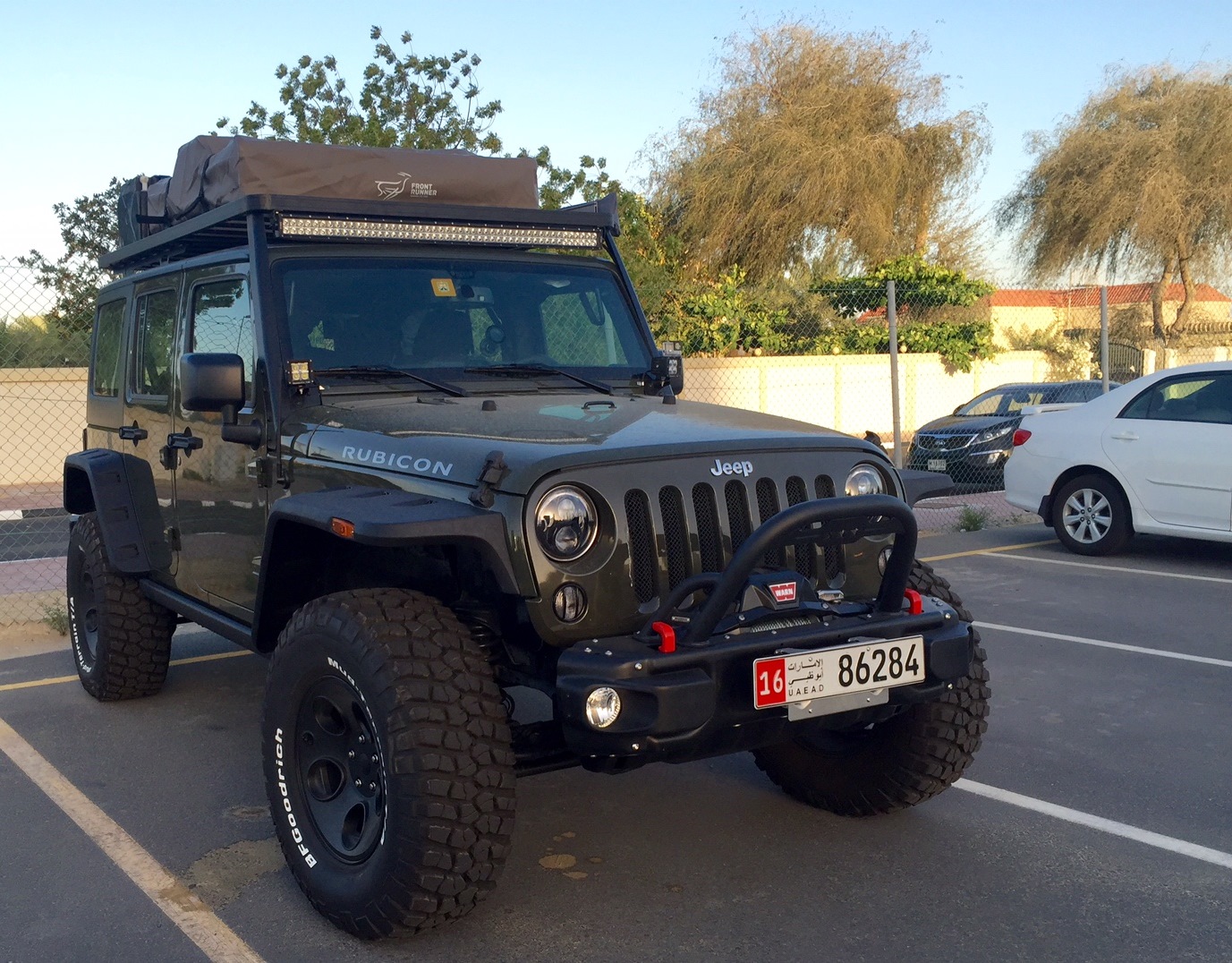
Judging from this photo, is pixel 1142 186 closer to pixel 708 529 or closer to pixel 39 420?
pixel 39 420

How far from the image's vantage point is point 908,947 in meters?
3.43

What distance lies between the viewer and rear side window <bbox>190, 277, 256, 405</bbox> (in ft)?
15.1

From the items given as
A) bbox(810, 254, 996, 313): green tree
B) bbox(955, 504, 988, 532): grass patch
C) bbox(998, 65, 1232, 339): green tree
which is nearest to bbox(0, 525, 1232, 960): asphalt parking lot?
bbox(955, 504, 988, 532): grass patch

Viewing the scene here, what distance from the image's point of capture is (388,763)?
329 centimetres

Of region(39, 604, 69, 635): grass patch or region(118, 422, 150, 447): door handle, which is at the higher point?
region(118, 422, 150, 447): door handle

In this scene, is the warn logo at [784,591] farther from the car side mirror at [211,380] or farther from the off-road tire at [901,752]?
the car side mirror at [211,380]

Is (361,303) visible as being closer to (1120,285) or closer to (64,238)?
(64,238)

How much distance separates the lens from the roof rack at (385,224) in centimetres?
462

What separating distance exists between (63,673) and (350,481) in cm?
363

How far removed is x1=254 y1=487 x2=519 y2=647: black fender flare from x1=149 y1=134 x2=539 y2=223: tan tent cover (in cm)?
175

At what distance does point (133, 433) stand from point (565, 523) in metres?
3.04

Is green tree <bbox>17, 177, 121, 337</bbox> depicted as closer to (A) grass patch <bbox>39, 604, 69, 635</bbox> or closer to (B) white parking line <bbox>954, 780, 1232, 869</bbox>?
(A) grass patch <bbox>39, 604, 69, 635</bbox>

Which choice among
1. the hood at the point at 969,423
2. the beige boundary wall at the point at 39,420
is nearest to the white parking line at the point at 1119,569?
the hood at the point at 969,423

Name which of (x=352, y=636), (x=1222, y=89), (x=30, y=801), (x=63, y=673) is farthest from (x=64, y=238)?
(x=1222, y=89)
